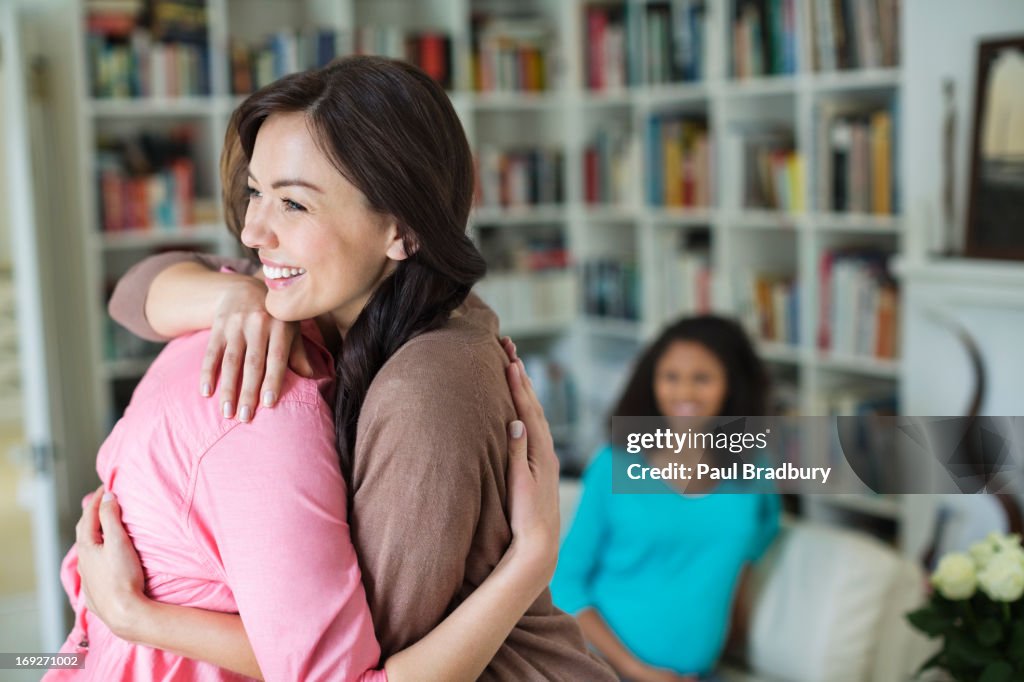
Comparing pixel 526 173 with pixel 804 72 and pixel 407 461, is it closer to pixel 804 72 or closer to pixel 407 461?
pixel 804 72

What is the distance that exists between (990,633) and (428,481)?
130 centimetres

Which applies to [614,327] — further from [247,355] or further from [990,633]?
[247,355]

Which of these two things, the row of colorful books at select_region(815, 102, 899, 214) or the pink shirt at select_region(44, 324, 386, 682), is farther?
the row of colorful books at select_region(815, 102, 899, 214)

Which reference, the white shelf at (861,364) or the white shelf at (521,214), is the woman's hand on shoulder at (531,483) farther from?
the white shelf at (521,214)

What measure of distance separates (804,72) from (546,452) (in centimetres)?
248

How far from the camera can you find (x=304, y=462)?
1088mm

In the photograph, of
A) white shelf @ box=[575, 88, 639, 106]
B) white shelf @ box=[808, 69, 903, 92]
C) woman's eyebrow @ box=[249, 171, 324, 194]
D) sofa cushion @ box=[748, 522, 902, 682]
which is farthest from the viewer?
white shelf @ box=[575, 88, 639, 106]

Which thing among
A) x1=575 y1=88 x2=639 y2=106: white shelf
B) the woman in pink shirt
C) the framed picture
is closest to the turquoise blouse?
the framed picture

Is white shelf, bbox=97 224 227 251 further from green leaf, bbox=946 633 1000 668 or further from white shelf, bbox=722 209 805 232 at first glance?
green leaf, bbox=946 633 1000 668

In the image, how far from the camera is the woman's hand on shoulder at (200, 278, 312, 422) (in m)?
1.12

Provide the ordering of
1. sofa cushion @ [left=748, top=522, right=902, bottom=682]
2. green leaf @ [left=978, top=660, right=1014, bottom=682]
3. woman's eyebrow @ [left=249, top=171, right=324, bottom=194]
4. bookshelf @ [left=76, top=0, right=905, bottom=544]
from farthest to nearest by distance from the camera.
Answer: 1. bookshelf @ [left=76, top=0, right=905, bottom=544]
2. sofa cushion @ [left=748, top=522, right=902, bottom=682]
3. green leaf @ [left=978, top=660, right=1014, bottom=682]
4. woman's eyebrow @ [left=249, top=171, right=324, bottom=194]

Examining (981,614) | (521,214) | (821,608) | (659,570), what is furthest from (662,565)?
(521,214)

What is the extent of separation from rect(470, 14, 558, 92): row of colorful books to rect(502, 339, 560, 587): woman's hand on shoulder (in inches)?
125

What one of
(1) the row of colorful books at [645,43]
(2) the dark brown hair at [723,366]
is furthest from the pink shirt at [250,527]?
(1) the row of colorful books at [645,43]
